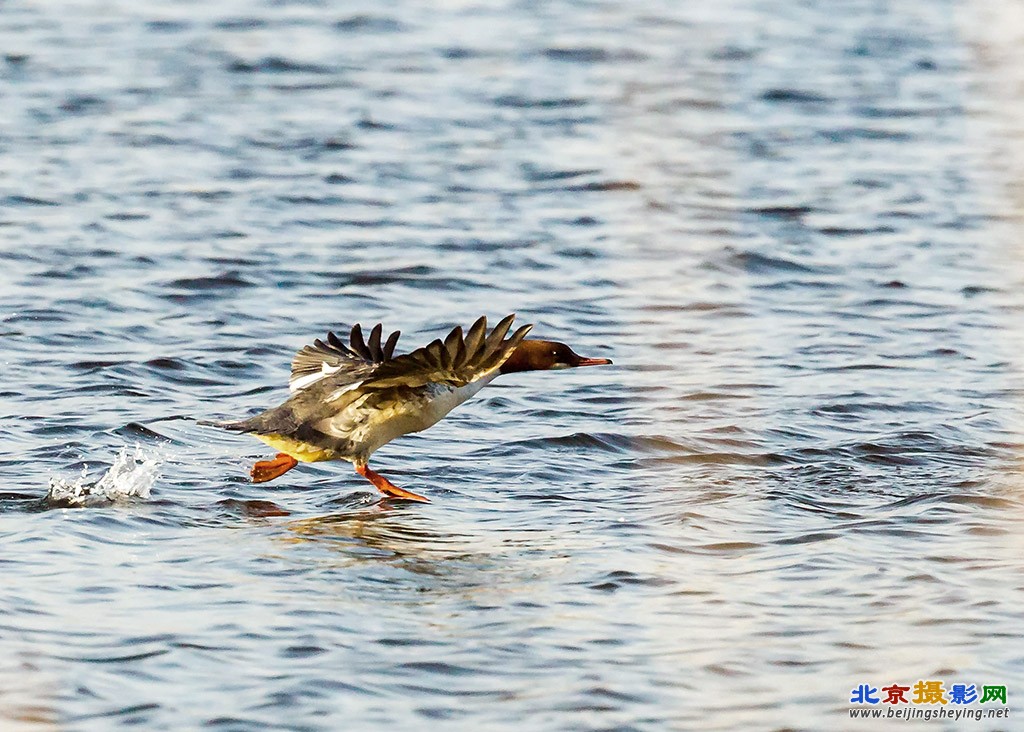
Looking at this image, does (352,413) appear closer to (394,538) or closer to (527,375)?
(394,538)

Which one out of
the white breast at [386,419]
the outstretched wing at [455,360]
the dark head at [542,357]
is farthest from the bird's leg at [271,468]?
the dark head at [542,357]

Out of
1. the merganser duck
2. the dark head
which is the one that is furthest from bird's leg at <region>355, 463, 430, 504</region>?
the dark head

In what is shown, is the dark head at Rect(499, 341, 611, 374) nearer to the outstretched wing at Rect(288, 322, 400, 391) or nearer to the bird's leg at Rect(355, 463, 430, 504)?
the outstretched wing at Rect(288, 322, 400, 391)

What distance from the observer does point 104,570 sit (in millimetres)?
6664

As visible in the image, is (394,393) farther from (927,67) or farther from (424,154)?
(927,67)

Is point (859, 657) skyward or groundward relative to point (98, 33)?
groundward

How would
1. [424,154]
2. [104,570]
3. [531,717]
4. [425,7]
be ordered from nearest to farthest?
1. [531,717]
2. [104,570]
3. [424,154]
4. [425,7]

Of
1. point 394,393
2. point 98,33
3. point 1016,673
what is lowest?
point 1016,673

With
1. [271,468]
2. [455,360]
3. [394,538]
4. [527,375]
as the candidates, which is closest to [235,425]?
[271,468]

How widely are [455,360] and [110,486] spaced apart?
1671 mm

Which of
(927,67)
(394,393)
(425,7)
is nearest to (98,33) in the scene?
(425,7)

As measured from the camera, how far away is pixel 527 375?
10266 mm

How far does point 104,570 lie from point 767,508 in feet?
9.16

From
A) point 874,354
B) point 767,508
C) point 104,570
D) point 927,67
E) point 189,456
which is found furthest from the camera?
point 927,67
